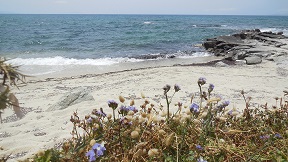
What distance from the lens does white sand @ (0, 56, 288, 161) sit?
3680mm

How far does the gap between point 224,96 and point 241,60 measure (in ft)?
25.5

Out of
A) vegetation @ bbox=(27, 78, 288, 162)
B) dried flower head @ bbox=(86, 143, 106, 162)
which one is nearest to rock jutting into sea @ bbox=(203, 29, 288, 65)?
Result: vegetation @ bbox=(27, 78, 288, 162)

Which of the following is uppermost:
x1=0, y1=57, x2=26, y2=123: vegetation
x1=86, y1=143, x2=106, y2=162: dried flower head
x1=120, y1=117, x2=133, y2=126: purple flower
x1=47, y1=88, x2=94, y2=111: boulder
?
x1=0, y1=57, x2=26, y2=123: vegetation

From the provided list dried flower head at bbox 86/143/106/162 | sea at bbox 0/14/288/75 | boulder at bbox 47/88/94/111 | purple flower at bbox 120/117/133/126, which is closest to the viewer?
dried flower head at bbox 86/143/106/162

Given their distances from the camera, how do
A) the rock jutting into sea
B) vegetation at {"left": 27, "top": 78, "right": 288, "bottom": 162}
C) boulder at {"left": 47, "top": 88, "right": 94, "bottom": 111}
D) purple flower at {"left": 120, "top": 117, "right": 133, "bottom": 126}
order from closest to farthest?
vegetation at {"left": 27, "top": 78, "right": 288, "bottom": 162} < purple flower at {"left": 120, "top": 117, "right": 133, "bottom": 126} < boulder at {"left": 47, "top": 88, "right": 94, "bottom": 111} < the rock jutting into sea

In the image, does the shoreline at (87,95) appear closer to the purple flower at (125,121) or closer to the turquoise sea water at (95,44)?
the purple flower at (125,121)

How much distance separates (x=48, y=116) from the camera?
15.3 ft

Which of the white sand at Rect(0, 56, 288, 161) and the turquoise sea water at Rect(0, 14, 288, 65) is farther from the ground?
the turquoise sea water at Rect(0, 14, 288, 65)

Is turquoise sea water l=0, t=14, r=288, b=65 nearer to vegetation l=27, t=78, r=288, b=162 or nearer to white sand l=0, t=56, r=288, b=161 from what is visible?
white sand l=0, t=56, r=288, b=161

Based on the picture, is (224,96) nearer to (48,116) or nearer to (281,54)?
(48,116)

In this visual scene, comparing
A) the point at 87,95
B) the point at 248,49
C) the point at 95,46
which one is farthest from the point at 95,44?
the point at 87,95

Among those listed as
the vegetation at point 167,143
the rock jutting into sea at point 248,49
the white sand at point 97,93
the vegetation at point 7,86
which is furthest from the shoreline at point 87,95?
the rock jutting into sea at point 248,49

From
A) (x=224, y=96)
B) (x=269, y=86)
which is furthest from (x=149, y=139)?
(x=269, y=86)

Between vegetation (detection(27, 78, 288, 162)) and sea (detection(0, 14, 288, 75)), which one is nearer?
vegetation (detection(27, 78, 288, 162))
